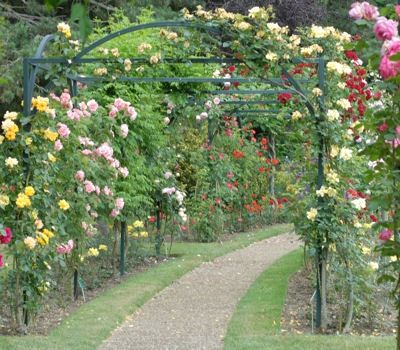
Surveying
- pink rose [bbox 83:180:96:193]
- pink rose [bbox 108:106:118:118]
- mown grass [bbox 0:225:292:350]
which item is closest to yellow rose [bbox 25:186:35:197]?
pink rose [bbox 83:180:96:193]

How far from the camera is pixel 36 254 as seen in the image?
640 cm

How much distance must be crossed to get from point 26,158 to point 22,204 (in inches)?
20.0

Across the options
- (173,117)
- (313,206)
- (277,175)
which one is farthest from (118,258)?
(277,175)

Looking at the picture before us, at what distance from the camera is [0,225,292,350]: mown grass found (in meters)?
5.99

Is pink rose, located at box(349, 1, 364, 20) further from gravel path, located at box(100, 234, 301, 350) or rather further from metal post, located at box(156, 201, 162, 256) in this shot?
metal post, located at box(156, 201, 162, 256)

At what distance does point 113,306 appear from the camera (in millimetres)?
7500

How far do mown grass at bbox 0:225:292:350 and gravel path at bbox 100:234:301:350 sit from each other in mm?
97

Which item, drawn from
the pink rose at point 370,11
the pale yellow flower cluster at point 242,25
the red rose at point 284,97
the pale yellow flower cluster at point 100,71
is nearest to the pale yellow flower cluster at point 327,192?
the red rose at point 284,97

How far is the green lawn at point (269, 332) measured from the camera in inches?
227

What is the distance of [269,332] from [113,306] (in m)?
1.75

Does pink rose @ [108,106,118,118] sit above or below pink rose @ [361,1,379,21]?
above

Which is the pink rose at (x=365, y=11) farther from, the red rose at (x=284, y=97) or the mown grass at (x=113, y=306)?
the red rose at (x=284, y=97)

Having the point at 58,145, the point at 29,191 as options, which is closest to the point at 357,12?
the point at 29,191

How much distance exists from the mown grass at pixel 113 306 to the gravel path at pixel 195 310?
0.32ft
